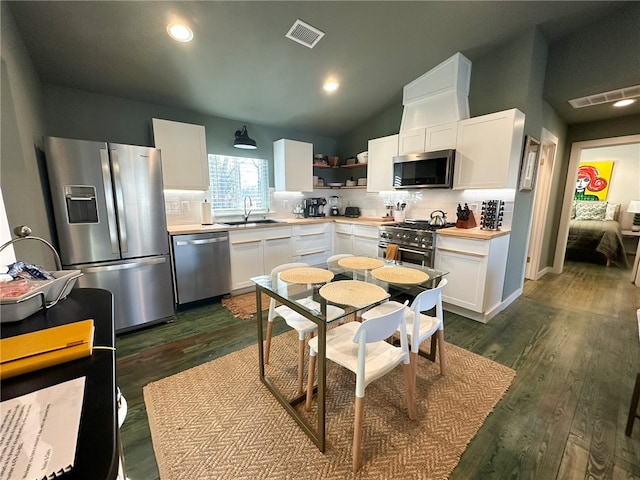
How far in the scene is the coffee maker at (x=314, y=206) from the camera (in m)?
4.63

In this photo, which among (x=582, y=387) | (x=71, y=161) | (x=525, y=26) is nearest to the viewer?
(x=582, y=387)

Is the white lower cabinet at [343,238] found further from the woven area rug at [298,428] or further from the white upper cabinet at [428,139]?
the woven area rug at [298,428]

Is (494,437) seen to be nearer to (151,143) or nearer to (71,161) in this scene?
(71,161)

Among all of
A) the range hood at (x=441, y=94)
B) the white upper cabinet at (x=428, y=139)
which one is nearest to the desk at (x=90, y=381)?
the white upper cabinet at (x=428, y=139)

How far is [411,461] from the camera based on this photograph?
4.43 ft

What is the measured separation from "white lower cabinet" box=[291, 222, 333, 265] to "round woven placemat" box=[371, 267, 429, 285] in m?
2.11

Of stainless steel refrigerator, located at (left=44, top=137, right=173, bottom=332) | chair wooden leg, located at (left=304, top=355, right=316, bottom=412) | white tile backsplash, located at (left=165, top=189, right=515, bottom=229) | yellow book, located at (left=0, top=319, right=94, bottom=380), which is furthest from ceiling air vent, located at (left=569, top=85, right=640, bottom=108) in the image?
stainless steel refrigerator, located at (left=44, top=137, right=173, bottom=332)

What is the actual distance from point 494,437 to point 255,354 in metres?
1.73

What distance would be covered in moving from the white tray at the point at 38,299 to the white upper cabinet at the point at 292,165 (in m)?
3.16

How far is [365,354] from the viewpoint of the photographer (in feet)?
4.48

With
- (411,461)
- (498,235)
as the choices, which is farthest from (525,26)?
(411,461)

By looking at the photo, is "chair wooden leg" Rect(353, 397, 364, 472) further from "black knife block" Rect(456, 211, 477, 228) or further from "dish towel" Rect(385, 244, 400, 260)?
"black knife block" Rect(456, 211, 477, 228)

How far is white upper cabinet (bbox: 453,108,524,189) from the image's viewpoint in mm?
2664

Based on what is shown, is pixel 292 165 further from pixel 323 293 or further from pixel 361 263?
pixel 323 293
